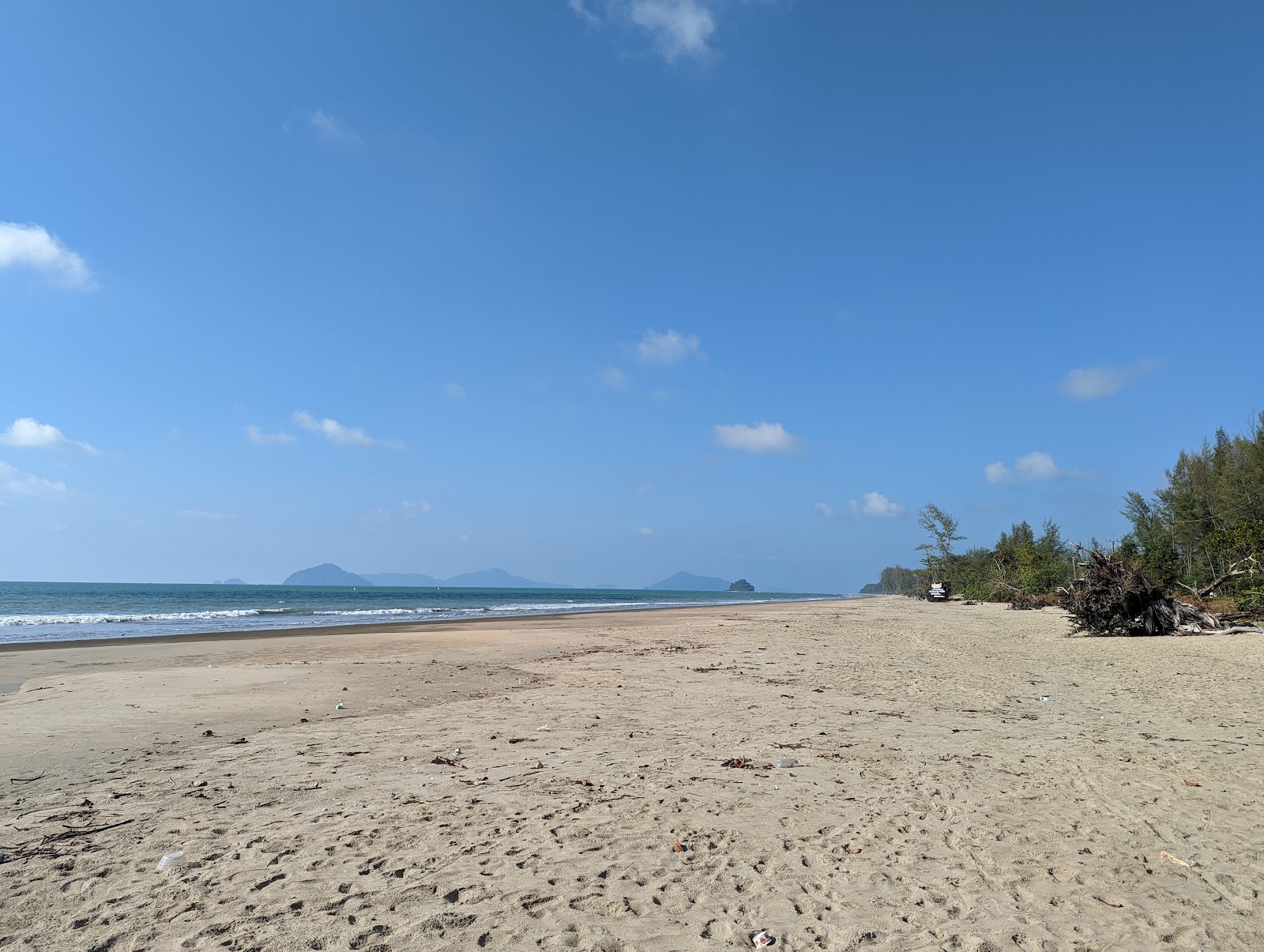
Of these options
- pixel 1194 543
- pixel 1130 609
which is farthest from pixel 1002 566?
pixel 1130 609

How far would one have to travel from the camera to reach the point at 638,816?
5.32 meters

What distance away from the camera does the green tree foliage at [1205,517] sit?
107ft

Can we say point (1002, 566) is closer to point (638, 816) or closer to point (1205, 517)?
point (1205, 517)

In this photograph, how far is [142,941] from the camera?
352 centimetres

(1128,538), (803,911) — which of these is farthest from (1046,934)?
(1128,538)

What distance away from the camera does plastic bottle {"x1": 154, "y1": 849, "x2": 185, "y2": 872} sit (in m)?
4.39

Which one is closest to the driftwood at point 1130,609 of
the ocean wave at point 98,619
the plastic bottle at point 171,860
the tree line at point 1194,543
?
the tree line at point 1194,543

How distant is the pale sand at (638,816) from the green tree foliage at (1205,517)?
92.2ft

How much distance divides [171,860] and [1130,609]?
80.5ft

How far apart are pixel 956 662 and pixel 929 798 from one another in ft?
34.1

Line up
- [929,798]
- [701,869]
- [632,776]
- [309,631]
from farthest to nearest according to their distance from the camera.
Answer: [309,631]
[632,776]
[929,798]
[701,869]

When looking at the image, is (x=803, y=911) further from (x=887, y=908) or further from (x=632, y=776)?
(x=632, y=776)

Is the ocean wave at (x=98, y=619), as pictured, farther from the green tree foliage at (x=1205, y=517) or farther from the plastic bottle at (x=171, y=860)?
the green tree foliage at (x=1205, y=517)

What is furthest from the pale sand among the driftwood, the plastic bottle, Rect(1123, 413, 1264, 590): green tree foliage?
Rect(1123, 413, 1264, 590): green tree foliage
